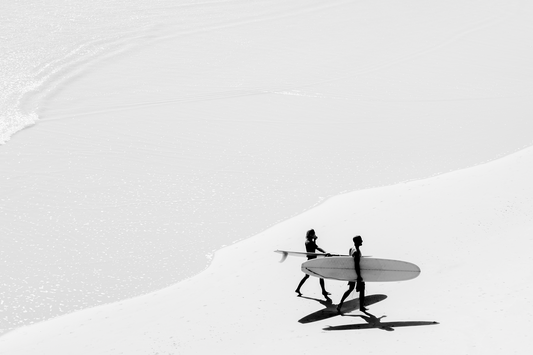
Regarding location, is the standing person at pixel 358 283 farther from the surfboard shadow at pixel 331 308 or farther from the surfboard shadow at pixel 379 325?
the surfboard shadow at pixel 379 325

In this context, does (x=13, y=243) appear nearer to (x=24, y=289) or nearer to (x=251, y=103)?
(x=24, y=289)

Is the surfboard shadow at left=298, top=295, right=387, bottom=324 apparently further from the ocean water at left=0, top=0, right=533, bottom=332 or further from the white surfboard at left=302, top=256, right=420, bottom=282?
the ocean water at left=0, top=0, right=533, bottom=332

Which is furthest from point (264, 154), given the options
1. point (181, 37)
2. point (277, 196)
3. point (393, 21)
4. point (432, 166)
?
point (393, 21)

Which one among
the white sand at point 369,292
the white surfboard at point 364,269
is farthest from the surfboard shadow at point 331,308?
the white surfboard at point 364,269

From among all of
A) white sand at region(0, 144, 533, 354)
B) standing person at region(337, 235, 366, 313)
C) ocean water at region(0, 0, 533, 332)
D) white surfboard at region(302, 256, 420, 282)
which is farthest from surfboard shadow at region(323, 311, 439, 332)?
ocean water at region(0, 0, 533, 332)

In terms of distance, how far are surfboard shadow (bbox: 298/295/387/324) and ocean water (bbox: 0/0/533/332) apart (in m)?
3.67

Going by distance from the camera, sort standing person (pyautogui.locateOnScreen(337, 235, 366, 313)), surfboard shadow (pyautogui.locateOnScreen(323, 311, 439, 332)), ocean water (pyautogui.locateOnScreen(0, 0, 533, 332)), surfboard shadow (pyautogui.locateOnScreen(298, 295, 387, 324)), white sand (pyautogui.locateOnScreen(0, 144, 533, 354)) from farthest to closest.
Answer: ocean water (pyautogui.locateOnScreen(0, 0, 533, 332)), surfboard shadow (pyautogui.locateOnScreen(298, 295, 387, 324)), standing person (pyautogui.locateOnScreen(337, 235, 366, 313)), surfboard shadow (pyautogui.locateOnScreen(323, 311, 439, 332)), white sand (pyautogui.locateOnScreen(0, 144, 533, 354))

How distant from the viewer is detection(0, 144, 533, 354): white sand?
11.6 meters

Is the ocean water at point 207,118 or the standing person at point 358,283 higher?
the ocean water at point 207,118

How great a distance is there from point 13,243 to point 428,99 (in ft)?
51.5

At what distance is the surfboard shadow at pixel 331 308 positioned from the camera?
12353mm

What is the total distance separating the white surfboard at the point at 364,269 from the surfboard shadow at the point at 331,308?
422 millimetres

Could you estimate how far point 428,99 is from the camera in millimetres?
26484

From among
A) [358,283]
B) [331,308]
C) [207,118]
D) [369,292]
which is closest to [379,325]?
[358,283]
